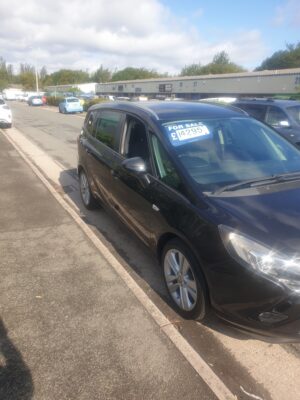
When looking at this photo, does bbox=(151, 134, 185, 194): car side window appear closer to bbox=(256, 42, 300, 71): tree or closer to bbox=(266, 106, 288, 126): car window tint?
bbox=(266, 106, 288, 126): car window tint

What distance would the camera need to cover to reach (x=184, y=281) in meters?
3.03

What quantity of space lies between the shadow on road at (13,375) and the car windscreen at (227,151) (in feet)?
6.50

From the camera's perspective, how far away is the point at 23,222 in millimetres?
5348

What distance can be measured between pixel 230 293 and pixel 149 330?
0.88m

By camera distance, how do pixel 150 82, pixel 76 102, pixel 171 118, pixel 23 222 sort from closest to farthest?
1. pixel 171 118
2. pixel 23 222
3. pixel 76 102
4. pixel 150 82

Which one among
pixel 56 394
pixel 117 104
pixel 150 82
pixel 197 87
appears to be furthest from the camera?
pixel 150 82

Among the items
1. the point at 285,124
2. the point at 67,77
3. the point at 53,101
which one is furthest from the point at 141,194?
the point at 67,77

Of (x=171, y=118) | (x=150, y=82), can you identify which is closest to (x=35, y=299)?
(x=171, y=118)

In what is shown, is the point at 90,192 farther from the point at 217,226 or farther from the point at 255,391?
the point at 255,391

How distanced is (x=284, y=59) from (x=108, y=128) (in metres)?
87.0

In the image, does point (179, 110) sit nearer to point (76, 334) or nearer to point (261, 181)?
point (261, 181)

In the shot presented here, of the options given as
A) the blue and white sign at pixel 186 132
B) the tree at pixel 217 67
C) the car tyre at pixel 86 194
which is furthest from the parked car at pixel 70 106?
the tree at pixel 217 67

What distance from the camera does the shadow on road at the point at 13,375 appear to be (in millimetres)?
2352

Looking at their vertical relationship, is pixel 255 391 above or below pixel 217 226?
below
